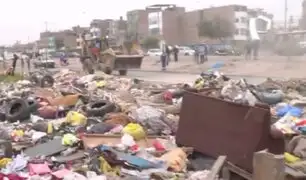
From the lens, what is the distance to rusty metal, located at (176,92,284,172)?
6.21m

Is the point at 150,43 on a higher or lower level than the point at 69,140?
lower

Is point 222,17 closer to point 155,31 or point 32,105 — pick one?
point 155,31

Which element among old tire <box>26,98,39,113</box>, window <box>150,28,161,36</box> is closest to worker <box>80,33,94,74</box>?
old tire <box>26,98,39,113</box>

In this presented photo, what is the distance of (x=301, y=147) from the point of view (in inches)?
262

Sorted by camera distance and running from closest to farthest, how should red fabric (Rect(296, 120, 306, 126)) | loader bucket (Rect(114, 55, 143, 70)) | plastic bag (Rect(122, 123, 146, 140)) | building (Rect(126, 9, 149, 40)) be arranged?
plastic bag (Rect(122, 123, 146, 140)) → red fabric (Rect(296, 120, 306, 126)) → loader bucket (Rect(114, 55, 143, 70)) → building (Rect(126, 9, 149, 40))

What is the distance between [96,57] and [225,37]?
47.7 metres

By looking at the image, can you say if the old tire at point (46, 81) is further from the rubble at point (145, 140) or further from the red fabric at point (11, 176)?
the red fabric at point (11, 176)

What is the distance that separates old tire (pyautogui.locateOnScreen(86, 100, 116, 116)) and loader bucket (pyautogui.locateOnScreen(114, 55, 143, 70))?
45.8ft

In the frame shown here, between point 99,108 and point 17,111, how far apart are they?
2111mm

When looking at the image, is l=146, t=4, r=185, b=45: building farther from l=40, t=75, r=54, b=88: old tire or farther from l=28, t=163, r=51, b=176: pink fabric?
l=28, t=163, r=51, b=176: pink fabric

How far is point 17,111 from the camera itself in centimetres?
1177

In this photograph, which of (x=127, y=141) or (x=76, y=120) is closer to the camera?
(x=127, y=141)

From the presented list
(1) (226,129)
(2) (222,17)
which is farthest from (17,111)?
(2) (222,17)

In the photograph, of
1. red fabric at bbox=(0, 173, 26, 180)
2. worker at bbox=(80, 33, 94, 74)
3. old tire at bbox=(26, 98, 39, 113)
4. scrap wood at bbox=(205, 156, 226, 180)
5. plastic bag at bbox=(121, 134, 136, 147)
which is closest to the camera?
scrap wood at bbox=(205, 156, 226, 180)
